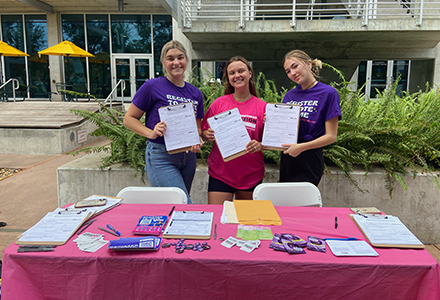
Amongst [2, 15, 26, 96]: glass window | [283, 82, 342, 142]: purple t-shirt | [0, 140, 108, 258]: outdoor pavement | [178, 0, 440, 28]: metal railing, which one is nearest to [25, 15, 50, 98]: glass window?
[2, 15, 26, 96]: glass window

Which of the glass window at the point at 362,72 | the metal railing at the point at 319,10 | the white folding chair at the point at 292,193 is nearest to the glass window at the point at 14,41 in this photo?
the metal railing at the point at 319,10

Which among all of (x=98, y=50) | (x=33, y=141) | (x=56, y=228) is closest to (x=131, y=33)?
(x=98, y=50)

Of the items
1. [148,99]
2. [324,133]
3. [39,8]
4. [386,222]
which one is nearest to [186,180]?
[148,99]

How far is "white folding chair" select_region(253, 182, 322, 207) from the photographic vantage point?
247 centimetres

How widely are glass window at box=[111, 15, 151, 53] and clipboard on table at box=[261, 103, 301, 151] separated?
16.0 meters

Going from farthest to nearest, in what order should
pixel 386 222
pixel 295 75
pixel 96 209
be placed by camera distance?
1. pixel 295 75
2. pixel 96 209
3. pixel 386 222

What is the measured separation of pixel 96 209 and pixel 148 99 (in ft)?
3.01

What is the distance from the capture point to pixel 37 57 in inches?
682

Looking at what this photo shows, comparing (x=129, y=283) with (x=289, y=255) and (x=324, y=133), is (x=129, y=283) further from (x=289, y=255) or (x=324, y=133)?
(x=324, y=133)

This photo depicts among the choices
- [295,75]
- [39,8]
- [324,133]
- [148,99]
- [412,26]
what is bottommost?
[324,133]

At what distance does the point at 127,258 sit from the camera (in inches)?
58.9

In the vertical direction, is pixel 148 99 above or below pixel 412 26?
below

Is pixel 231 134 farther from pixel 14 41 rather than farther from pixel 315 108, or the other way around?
pixel 14 41

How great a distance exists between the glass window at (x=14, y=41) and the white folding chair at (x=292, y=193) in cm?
1950
